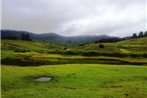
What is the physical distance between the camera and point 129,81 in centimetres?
4438

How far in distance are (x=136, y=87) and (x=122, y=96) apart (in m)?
6.27

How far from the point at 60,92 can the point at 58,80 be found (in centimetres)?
991

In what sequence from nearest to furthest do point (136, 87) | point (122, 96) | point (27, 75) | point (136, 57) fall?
1. point (122, 96)
2. point (136, 87)
3. point (27, 75)
4. point (136, 57)

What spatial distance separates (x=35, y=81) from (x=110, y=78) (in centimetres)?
1234

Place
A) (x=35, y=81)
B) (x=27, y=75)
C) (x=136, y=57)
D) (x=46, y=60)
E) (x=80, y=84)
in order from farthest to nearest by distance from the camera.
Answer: (x=136, y=57)
(x=46, y=60)
(x=27, y=75)
(x=35, y=81)
(x=80, y=84)

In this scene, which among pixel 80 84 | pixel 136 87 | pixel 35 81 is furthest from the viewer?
pixel 35 81

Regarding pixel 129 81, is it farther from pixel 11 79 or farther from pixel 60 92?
pixel 11 79

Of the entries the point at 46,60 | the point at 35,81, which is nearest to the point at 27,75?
the point at 35,81

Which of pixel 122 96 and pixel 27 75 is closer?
pixel 122 96

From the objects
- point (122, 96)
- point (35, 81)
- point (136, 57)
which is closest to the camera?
point (122, 96)

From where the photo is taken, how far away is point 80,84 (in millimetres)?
41312

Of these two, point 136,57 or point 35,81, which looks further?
point 136,57

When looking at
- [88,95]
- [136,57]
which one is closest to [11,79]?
[88,95]

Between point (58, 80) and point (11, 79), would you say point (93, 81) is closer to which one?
point (58, 80)
